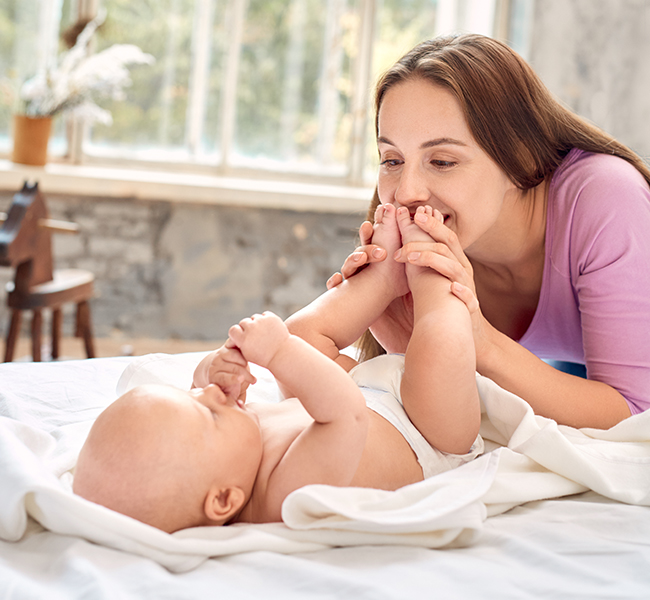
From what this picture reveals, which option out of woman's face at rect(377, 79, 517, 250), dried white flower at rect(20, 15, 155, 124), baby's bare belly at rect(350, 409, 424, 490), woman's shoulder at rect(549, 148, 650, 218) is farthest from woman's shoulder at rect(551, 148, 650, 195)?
dried white flower at rect(20, 15, 155, 124)

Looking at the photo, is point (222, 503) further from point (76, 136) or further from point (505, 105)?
point (76, 136)

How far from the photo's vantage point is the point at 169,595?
2.21ft

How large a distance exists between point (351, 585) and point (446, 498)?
0.61 ft

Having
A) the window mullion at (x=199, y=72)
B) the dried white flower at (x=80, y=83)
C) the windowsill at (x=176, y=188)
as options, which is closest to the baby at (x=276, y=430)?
the windowsill at (x=176, y=188)

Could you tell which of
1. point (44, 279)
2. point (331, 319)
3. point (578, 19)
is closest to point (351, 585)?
point (331, 319)

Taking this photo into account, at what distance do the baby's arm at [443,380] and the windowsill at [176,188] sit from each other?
2256 millimetres

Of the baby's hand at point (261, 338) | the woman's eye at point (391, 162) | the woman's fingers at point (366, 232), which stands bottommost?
the baby's hand at point (261, 338)

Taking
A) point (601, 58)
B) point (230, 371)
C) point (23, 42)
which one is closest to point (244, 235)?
point (23, 42)

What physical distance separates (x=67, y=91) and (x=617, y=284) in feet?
9.86

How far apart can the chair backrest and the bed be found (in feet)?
5.00

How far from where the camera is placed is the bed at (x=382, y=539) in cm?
70

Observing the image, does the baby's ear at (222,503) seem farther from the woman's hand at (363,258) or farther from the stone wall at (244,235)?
the stone wall at (244,235)

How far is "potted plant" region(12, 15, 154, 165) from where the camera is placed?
3283mm

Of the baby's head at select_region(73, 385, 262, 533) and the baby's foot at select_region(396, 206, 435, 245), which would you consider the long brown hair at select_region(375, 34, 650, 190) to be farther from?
the baby's head at select_region(73, 385, 262, 533)
